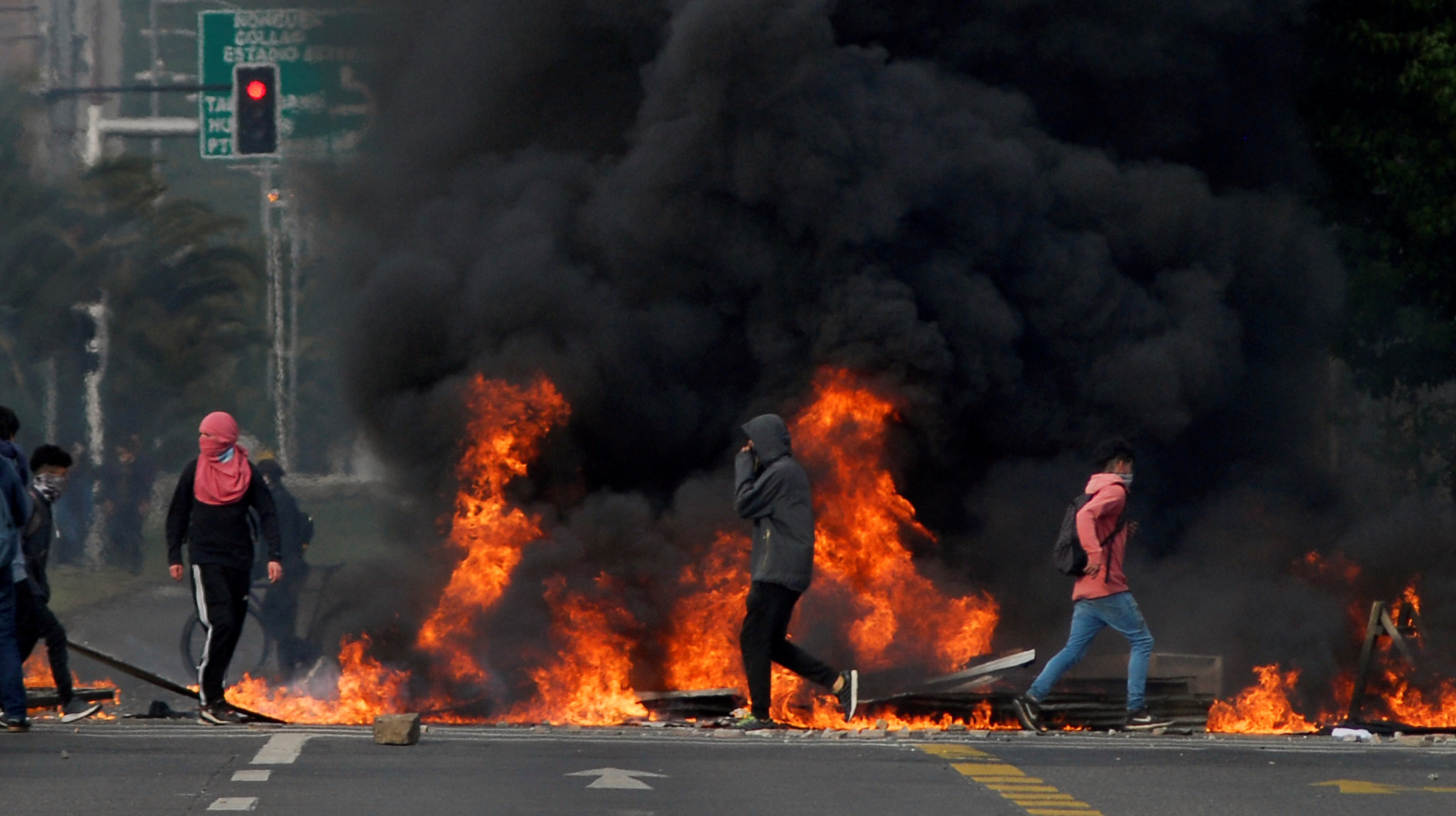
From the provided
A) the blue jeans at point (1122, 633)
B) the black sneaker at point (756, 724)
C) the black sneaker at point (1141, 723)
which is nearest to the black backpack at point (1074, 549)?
the blue jeans at point (1122, 633)

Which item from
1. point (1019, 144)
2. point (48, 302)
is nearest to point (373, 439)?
point (1019, 144)

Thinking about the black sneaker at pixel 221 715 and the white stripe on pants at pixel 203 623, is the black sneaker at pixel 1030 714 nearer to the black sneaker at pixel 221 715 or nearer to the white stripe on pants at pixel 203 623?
the black sneaker at pixel 221 715

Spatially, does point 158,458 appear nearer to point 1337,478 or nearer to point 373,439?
point 373,439

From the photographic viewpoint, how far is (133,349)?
108ft

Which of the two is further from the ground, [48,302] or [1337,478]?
[48,302]

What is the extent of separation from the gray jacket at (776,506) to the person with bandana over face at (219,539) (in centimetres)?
258

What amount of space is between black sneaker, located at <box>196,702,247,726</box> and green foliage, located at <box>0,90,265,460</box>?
776 inches

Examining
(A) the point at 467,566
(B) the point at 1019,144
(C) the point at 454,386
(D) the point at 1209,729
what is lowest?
(D) the point at 1209,729

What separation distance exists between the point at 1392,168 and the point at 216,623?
11.5 m

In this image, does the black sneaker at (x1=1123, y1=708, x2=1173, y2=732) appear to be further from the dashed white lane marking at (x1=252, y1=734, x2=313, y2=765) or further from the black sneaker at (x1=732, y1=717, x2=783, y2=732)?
the dashed white lane marking at (x1=252, y1=734, x2=313, y2=765)

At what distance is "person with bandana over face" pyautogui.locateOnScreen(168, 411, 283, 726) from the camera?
11102 millimetres

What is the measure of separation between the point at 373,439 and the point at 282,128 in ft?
25.0

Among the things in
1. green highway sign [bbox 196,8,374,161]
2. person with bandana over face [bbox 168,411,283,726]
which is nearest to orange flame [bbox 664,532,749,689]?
person with bandana over face [bbox 168,411,283,726]

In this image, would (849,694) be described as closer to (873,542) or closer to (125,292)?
(873,542)
